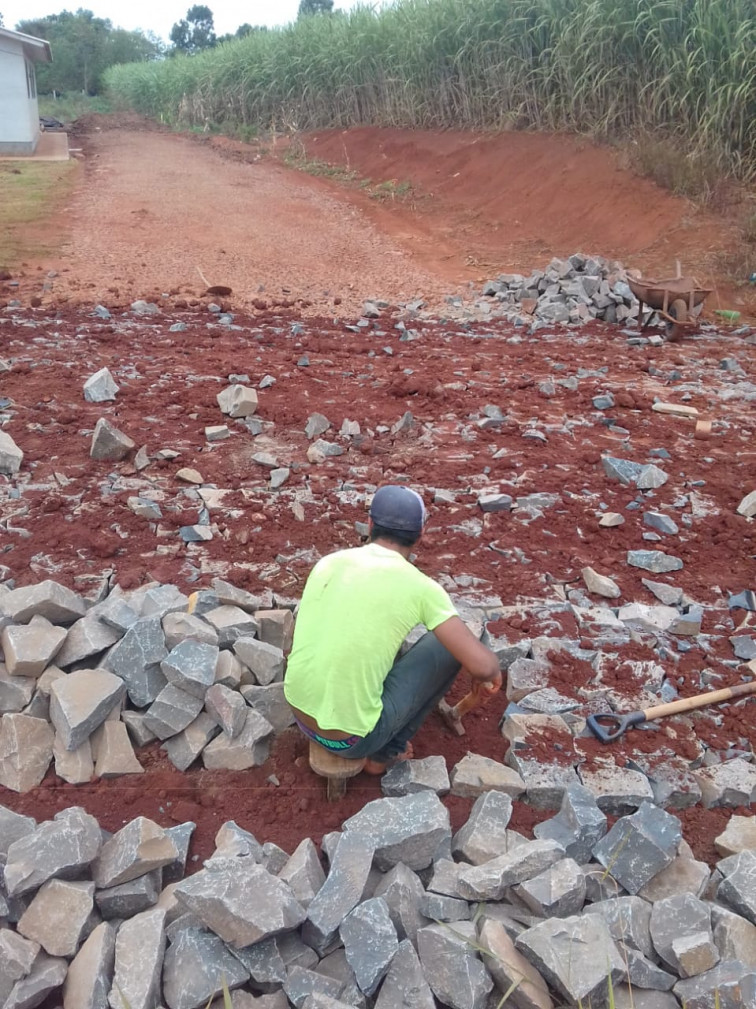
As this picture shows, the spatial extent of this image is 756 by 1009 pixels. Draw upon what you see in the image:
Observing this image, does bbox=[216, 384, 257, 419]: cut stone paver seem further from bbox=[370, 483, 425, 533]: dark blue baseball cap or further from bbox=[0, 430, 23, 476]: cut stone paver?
bbox=[370, 483, 425, 533]: dark blue baseball cap

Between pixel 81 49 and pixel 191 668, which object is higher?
pixel 81 49

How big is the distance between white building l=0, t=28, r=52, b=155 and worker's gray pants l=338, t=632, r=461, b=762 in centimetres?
2283

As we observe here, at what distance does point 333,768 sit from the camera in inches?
118

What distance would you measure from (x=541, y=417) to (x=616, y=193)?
27.7 ft

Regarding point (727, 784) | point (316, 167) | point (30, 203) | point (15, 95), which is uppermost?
point (15, 95)

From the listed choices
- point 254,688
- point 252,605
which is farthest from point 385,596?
point 252,605

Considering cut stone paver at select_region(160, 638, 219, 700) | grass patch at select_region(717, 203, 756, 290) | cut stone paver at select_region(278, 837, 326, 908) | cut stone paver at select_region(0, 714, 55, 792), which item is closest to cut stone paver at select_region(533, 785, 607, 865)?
cut stone paver at select_region(278, 837, 326, 908)

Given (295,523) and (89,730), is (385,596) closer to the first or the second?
(89,730)

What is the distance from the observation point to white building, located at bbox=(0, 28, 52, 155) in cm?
2114

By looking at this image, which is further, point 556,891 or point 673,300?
point 673,300

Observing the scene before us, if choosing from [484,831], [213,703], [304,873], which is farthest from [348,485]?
[304,873]

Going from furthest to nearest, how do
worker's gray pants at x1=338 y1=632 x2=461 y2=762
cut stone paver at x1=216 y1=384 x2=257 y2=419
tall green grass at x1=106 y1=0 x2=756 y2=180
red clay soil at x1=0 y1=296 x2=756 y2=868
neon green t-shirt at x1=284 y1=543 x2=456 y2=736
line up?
tall green grass at x1=106 y1=0 x2=756 y2=180 < cut stone paver at x1=216 y1=384 x2=257 y2=419 < red clay soil at x1=0 y1=296 x2=756 y2=868 < worker's gray pants at x1=338 y1=632 x2=461 y2=762 < neon green t-shirt at x1=284 y1=543 x2=456 y2=736

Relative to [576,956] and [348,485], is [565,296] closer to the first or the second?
[348,485]

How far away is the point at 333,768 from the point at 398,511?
93 centimetres
